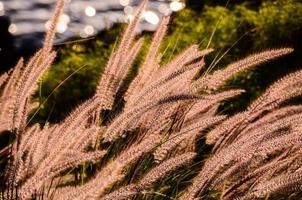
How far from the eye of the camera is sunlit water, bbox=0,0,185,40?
579 cm

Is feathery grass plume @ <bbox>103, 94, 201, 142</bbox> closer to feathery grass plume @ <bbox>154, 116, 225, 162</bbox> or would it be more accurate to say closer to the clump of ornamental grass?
the clump of ornamental grass

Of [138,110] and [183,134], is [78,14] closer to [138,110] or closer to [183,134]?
[183,134]

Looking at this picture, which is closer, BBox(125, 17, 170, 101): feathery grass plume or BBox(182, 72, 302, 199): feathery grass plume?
BBox(182, 72, 302, 199): feathery grass plume

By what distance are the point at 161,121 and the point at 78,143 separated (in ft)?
1.27

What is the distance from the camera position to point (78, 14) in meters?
6.02

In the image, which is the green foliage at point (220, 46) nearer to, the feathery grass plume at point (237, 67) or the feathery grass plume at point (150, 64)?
the feathery grass plume at point (150, 64)

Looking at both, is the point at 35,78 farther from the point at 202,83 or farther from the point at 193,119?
the point at 193,119

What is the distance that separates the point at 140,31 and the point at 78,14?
2.10 ft

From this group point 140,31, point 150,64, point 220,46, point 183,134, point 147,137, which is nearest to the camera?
point 183,134

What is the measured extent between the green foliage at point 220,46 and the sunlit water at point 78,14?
41 cm

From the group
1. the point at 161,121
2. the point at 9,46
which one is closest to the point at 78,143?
the point at 161,121

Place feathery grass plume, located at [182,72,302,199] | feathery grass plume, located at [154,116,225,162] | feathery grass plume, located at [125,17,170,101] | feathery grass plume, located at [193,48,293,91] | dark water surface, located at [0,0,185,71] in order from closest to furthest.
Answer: feathery grass plume, located at [182,72,302,199], feathery grass plume, located at [154,116,225,162], feathery grass plume, located at [193,48,293,91], feathery grass plume, located at [125,17,170,101], dark water surface, located at [0,0,185,71]

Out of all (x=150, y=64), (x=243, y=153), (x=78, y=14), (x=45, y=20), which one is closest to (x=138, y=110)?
(x=243, y=153)

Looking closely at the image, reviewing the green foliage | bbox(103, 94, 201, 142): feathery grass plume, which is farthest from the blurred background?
bbox(103, 94, 201, 142): feathery grass plume
